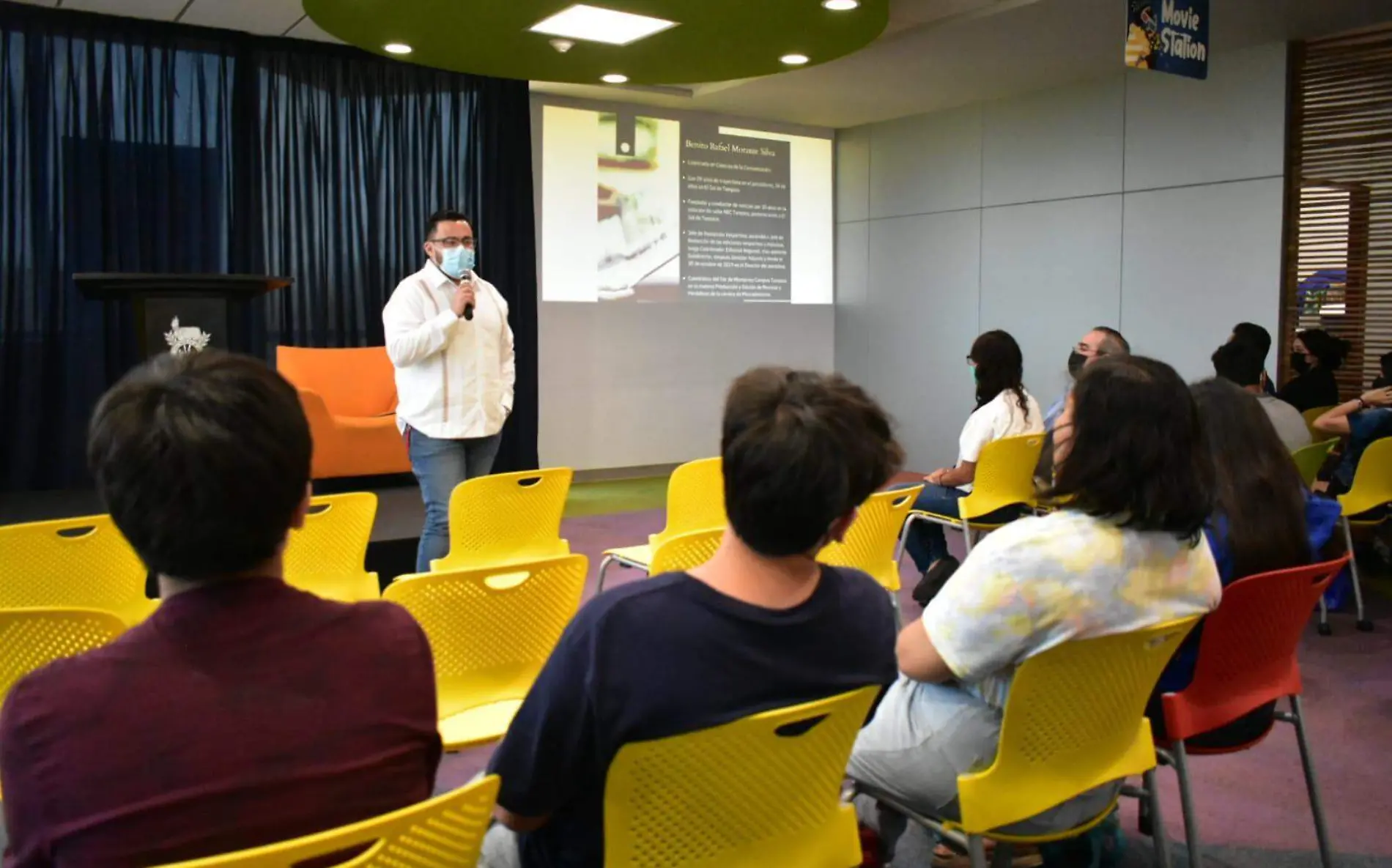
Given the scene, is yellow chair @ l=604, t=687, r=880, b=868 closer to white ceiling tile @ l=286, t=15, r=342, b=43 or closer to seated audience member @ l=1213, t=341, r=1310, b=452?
seated audience member @ l=1213, t=341, r=1310, b=452

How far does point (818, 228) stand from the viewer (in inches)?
361

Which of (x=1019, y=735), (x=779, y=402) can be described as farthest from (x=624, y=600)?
(x=1019, y=735)

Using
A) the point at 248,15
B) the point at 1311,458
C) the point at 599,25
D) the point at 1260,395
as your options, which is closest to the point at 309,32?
the point at 248,15

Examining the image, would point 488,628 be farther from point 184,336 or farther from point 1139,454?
point 184,336

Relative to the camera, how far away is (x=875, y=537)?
3.03 m

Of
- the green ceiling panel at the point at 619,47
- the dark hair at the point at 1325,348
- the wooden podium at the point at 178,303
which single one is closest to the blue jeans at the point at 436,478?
the wooden podium at the point at 178,303

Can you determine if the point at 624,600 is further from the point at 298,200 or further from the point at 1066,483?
the point at 298,200

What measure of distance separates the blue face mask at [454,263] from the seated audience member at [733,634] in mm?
2603

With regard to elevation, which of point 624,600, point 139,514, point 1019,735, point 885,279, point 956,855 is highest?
point 885,279

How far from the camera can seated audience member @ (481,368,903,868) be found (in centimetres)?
126

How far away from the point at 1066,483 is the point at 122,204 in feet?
20.8

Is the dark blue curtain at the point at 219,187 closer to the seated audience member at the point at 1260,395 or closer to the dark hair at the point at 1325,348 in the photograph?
the seated audience member at the point at 1260,395

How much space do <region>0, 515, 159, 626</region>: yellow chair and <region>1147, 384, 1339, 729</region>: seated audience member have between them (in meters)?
2.18

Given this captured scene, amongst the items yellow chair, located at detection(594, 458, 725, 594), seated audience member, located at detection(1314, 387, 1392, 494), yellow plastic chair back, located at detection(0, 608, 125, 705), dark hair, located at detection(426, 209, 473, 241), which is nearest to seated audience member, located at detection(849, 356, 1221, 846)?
yellow plastic chair back, located at detection(0, 608, 125, 705)
